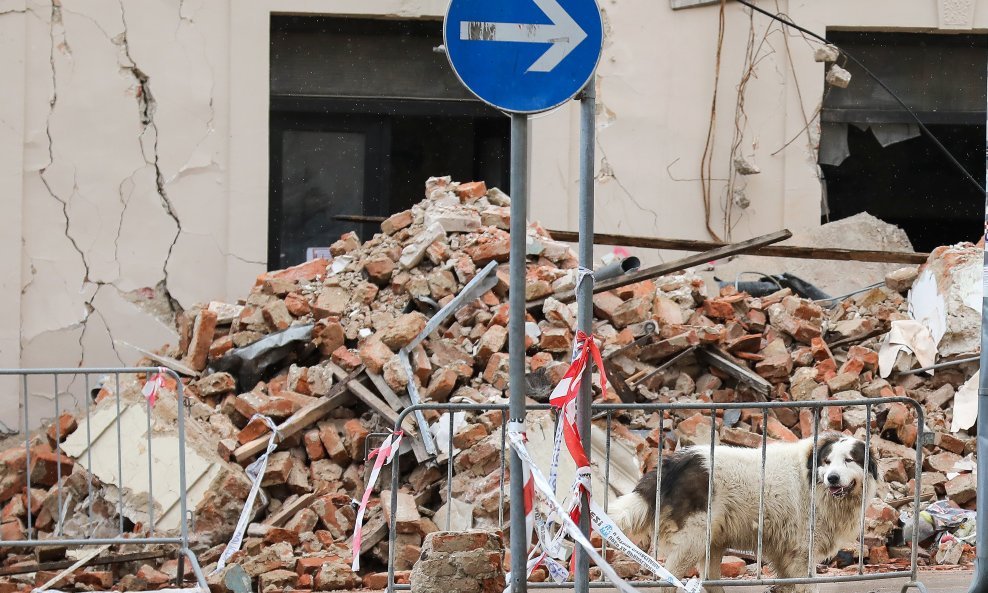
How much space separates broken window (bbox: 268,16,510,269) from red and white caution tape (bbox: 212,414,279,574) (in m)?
4.04

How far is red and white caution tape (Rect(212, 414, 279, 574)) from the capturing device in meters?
7.31

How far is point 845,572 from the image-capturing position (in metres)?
7.09

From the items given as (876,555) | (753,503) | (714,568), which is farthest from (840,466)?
(876,555)

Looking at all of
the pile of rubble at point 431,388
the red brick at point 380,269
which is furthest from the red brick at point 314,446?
the red brick at point 380,269

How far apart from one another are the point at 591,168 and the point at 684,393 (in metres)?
4.31

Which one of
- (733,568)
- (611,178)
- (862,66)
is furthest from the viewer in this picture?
(611,178)

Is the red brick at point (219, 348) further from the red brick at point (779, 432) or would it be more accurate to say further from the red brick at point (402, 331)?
the red brick at point (779, 432)

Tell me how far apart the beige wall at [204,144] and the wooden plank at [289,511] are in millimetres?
3838

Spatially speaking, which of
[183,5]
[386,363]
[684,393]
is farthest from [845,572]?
[183,5]

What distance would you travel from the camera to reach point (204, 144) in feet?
36.8

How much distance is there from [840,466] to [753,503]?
18.8 inches

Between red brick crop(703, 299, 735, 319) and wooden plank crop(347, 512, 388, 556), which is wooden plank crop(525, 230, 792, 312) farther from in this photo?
wooden plank crop(347, 512, 388, 556)

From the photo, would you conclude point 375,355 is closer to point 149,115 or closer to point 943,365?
point 943,365

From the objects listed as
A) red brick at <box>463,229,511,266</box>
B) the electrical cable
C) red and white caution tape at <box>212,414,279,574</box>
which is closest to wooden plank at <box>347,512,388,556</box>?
red and white caution tape at <box>212,414,279,574</box>
